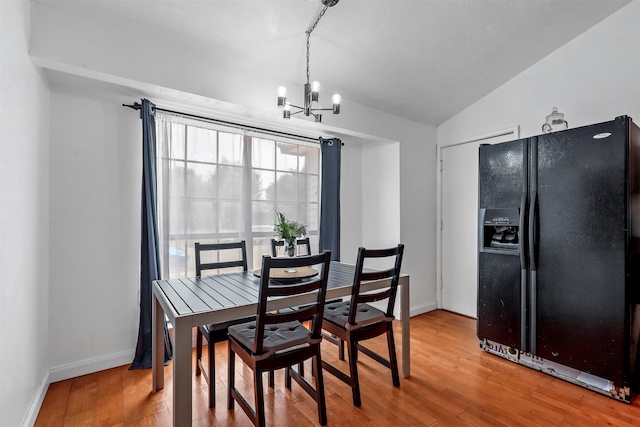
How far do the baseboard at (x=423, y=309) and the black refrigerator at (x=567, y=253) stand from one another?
1.12 m

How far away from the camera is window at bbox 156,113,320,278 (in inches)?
112

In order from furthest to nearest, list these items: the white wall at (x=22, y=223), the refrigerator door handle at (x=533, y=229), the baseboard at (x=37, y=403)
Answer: the refrigerator door handle at (x=533, y=229) < the baseboard at (x=37, y=403) < the white wall at (x=22, y=223)

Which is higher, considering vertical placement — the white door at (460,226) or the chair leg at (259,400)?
the white door at (460,226)

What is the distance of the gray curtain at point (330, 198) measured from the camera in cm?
369

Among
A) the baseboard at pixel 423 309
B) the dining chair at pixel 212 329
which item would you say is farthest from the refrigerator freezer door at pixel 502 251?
the dining chair at pixel 212 329

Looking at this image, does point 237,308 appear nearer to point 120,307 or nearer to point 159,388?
point 159,388

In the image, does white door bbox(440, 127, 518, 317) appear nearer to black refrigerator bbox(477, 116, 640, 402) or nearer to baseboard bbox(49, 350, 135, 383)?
black refrigerator bbox(477, 116, 640, 402)

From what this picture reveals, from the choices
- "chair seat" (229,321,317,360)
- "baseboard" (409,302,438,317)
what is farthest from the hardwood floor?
"baseboard" (409,302,438,317)

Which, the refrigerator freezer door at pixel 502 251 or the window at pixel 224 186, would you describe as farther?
the window at pixel 224 186

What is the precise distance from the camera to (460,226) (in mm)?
3883

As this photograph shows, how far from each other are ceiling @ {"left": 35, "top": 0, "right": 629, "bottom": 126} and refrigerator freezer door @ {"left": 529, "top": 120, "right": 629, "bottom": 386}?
1.04 m

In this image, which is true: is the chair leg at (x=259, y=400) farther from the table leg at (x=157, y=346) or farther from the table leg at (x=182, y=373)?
the table leg at (x=157, y=346)

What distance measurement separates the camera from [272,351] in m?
1.74

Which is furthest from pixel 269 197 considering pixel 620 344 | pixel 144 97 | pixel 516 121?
pixel 620 344
